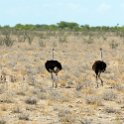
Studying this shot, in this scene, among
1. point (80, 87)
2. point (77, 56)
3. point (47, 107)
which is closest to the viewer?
point (47, 107)

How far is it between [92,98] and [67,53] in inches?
648

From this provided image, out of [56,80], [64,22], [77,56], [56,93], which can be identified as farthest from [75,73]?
[64,22]

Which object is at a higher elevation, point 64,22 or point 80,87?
point 64,22

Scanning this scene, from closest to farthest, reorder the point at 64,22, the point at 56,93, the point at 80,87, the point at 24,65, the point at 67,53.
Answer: the point at 56,93
the point at 80,87
the point at 24,65
the point at 67,53
the point at 64,22

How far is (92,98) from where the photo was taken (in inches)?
542

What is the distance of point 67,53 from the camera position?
30.2m

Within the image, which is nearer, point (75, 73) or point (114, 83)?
point (114, 83)

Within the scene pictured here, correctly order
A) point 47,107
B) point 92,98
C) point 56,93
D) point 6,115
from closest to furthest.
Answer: point 6,115 < point 47,107 < point 92,98 < point 56,93

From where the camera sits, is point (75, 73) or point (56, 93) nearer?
point (56, 93)

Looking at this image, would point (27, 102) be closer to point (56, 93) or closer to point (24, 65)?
point (56, 93)

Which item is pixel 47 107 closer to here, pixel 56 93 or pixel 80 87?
pixel 56 93

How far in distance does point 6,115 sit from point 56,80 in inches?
241

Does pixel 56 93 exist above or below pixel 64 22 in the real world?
below

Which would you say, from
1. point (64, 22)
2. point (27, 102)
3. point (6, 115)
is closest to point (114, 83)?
point (27, 102)
